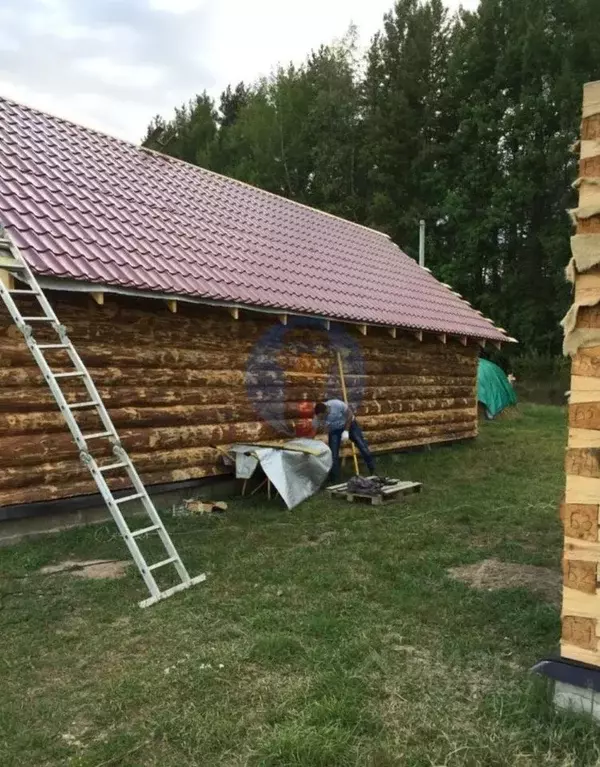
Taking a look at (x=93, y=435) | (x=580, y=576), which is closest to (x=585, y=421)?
(x=580, y=576)

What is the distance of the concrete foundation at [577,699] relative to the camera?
3.41 metres

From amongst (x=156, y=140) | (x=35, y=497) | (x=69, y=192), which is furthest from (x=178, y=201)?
(x=156, y=140)

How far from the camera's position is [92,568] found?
240 inches

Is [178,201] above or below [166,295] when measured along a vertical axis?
above

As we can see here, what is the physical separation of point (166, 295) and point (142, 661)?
4.39 meters

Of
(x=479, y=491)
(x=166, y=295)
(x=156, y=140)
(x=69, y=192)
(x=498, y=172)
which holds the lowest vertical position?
(x=479, y=491)

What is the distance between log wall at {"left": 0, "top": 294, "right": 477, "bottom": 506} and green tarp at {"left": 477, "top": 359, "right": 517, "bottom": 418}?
9012mm

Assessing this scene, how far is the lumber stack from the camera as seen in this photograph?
11.3 ft

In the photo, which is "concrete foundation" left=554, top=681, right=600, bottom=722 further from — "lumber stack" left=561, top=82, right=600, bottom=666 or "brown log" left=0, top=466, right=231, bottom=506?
"brown log" left=0, top=466, right=231, bottom=506

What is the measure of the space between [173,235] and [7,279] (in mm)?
3158

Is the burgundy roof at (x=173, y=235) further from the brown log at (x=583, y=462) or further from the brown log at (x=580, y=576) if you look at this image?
the brown log at (x=580, y=576)

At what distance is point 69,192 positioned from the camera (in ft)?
A: 27.2

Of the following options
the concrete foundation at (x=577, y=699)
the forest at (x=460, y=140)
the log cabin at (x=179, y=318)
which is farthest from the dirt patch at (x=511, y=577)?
→ the forest at (x=460, y=140)

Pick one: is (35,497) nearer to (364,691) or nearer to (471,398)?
(364,691)
